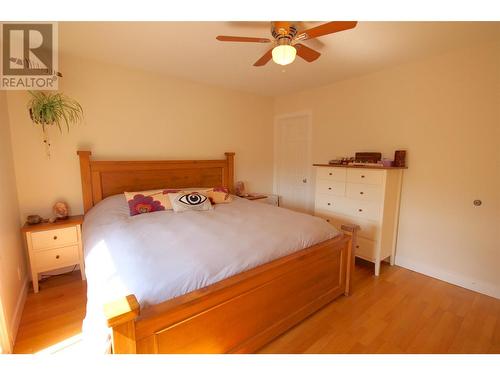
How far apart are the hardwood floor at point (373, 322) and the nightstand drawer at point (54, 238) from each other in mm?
417

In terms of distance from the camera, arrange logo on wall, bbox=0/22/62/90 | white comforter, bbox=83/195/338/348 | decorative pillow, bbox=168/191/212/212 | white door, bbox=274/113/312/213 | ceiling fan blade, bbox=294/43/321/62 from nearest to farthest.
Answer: white comforter, bbox=83/195/338/348
ceiling fan blade, bbox=294/43/321/62
logo on wall, bbox=0/22/62/90
decorative pillow, bbox=168/191/212/212
white door, bbox=274/113/312/213

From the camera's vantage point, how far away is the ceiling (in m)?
1.80

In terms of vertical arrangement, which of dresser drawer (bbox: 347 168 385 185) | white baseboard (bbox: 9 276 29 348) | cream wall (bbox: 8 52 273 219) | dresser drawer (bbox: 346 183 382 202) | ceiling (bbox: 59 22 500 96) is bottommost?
white baseboard (bbox: 9 276 29 348)

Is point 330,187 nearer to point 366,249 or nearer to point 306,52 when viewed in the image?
point 366,249

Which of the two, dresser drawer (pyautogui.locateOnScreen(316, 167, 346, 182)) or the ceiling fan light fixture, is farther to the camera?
dresser drawer (pyautogui.locateOnScreen(316, 167, 346, 182))

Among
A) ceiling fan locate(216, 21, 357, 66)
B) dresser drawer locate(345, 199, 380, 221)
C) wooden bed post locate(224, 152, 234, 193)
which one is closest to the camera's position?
ceiling fan locate(216, 21, 357, 66)

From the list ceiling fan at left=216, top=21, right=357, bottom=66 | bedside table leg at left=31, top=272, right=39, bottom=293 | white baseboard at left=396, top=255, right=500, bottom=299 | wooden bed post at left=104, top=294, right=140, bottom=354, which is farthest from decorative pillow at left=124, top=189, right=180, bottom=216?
white baseboard at left=396, top=255, right=500, bottom=299

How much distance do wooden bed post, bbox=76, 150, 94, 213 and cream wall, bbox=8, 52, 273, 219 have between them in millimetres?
73

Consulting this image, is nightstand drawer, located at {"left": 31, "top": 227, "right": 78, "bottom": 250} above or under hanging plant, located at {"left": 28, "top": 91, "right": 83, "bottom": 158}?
under

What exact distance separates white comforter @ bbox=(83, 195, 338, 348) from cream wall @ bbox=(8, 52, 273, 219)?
0.58 m

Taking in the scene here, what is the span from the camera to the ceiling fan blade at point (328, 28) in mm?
1365

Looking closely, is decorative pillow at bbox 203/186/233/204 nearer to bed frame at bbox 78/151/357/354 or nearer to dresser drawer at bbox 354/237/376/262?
bed frame at bbox 78/151/357/354
